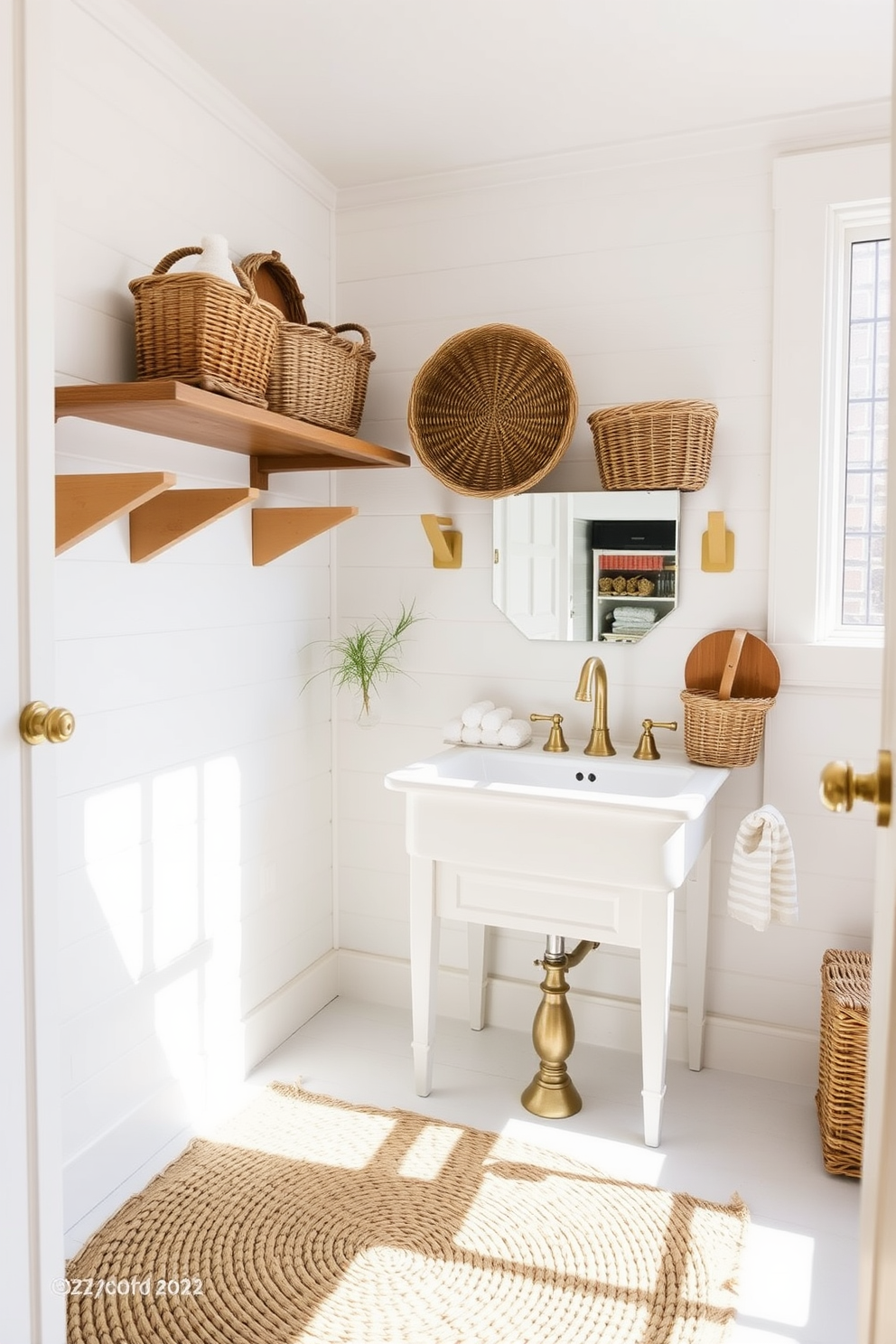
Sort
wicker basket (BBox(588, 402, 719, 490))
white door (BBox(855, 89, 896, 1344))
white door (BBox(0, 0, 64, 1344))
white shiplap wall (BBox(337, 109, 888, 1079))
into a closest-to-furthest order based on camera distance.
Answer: white door (BBox(855, 89, 896, 1344))
white door (BBox(0, 0, 64, 1344))
wicker basket (BBox(588, 402, 719, 490))
white shiplap wall (BBox(337, 109, 888, 1079))

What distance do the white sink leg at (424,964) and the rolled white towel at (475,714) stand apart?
1.37 feet

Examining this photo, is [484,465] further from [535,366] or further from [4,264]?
[4,264]

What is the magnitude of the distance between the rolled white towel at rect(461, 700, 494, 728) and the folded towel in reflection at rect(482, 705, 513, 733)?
0.04ft

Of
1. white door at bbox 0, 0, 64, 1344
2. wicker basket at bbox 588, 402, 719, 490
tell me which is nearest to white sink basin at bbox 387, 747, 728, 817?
wicker basket at bbox 588, 402, 719, 490

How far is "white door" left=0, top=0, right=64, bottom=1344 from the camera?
3.78ft

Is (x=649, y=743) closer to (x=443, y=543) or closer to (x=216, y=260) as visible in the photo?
(x=443, y=543)

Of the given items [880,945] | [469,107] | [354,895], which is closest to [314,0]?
[469,107]

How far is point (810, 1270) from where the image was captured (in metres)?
1.84

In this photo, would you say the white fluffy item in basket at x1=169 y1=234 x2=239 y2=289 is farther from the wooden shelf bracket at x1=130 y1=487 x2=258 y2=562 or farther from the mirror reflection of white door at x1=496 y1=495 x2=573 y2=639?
the mirror reflection of white door at x1=496 y1=495 x2=573 y2=639

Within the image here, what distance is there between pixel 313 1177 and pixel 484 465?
169 centimetres

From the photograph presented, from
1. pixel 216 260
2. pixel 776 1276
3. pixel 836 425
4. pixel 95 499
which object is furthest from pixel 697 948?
pixel 216 260

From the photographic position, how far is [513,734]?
2543 millimetres

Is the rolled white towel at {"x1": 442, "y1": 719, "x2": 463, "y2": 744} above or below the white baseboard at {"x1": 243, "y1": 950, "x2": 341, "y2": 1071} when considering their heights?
above

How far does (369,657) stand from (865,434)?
4.58 feet
